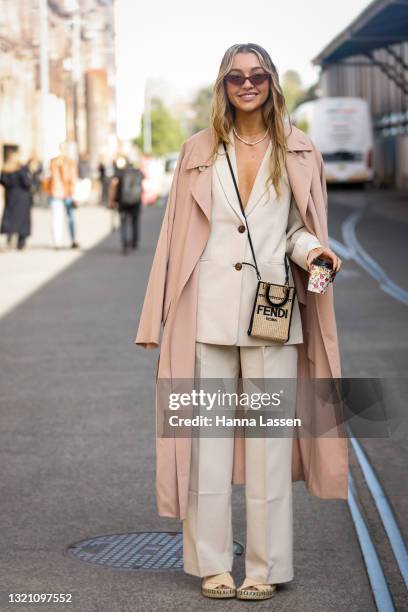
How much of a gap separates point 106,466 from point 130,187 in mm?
15562

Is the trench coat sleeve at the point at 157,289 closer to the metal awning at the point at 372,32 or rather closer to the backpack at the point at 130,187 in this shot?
the backpack at the point at 130,187

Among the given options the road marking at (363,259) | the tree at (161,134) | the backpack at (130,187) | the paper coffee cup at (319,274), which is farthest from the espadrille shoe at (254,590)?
the tree at (161,134)

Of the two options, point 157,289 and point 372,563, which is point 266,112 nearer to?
point 157,289

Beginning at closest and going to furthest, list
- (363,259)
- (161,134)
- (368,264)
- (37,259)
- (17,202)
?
1. (368,264)
2. (363,259)
3. (37,259)
4. (17,202)
5. (161,134)

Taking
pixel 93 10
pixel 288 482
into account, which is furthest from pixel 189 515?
pixel 93 10

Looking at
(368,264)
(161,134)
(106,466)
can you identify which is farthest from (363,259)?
(161,134)

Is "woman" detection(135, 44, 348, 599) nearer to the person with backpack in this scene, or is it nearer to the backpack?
the person with backpack

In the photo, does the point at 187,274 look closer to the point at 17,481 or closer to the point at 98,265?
the point at 17,481

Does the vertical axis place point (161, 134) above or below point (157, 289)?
below

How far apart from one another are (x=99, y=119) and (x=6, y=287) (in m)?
39.5

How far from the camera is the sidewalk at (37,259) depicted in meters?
16.6

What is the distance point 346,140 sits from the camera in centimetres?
4972

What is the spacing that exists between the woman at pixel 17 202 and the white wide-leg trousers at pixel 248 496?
18997mm

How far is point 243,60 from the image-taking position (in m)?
4.72
